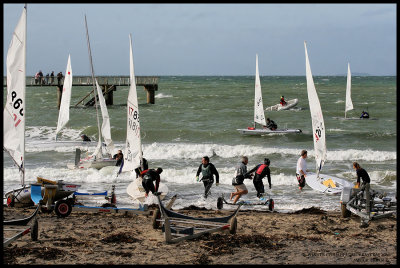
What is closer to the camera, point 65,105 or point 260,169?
point 260,169

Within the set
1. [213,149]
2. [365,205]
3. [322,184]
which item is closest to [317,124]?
[322,184]

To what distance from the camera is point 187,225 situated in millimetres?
10336

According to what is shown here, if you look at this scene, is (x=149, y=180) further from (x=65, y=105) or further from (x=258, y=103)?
(x=258, y=103)

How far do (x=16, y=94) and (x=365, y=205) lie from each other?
7834 millimetres

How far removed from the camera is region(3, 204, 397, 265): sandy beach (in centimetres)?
900

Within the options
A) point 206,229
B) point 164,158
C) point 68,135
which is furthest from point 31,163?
point 206,229

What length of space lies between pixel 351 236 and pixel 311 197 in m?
4.85

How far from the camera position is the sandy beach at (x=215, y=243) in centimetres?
900

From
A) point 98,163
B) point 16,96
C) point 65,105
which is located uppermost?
point 65,105

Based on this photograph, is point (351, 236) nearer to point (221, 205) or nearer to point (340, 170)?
point (221, 205)

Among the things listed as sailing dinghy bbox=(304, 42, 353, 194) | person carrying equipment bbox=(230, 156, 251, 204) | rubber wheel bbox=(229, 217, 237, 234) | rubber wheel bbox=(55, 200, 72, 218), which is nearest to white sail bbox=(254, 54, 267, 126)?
Result: sailing dinghy bbox=(304, 42, 353, 194)

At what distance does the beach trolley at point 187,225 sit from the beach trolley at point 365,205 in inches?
114

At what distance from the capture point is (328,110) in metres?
49.0

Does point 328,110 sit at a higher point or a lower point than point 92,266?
higher
